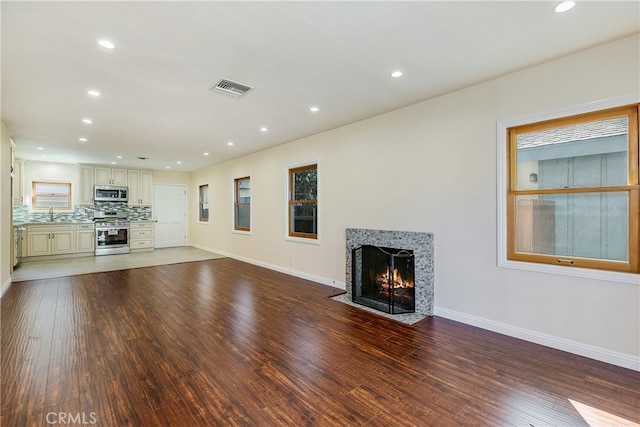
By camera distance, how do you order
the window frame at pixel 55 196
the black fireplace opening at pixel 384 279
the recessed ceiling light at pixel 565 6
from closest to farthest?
1. the recessed ceiling light at pixel 565 6
2. the black fireplace opening at pixel 384 279
3. the window frame at pixel 55 196

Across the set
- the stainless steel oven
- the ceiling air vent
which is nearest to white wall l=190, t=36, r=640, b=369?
the ceiling air vent

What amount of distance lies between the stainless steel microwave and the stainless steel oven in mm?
490

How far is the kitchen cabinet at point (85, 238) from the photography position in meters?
7.94

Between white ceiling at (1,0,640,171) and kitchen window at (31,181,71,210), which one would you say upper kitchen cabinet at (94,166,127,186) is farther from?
white ceiling at (1,0,640,171)

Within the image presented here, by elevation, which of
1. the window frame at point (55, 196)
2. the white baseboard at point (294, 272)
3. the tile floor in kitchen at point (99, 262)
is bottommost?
the tile floor in kitchen at point (99, 262)

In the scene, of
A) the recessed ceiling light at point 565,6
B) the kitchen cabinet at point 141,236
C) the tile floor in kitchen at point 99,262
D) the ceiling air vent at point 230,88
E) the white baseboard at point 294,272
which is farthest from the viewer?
the kitchen cabinet at point 141,236

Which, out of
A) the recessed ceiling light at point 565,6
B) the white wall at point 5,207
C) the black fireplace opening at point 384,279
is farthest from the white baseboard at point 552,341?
the white wall at point 5,207

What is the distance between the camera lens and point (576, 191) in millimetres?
2674

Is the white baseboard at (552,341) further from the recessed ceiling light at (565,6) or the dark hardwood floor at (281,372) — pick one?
the recessed ceiling light at (565,6)

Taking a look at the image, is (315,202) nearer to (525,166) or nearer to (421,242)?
(421,242)

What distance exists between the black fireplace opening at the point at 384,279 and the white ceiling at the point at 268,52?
2.02 metres

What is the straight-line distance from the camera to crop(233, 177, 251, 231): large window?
7273 mm

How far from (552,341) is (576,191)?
1441 millimetres

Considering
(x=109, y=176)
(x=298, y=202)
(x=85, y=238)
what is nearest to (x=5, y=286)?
(x=85, y=238)
